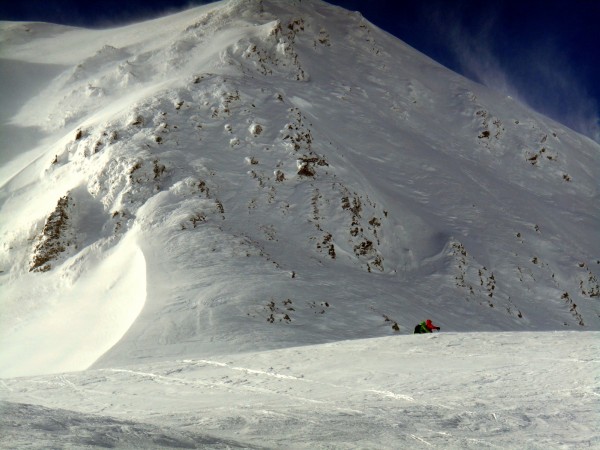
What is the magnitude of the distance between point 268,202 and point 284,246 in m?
4.21

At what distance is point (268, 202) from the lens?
3166 centimetres

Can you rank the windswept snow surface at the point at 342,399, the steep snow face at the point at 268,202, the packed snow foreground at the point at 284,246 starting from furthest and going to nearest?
the steep snow face at the point at 268,202, the packed snow foreground at the point at 284,246, the windswept snow surface at the point at 342,399

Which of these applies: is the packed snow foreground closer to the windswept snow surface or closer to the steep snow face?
the windswept snow surface

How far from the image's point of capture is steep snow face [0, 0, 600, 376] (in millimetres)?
22427

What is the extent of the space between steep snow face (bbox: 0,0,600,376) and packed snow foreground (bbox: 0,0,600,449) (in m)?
0.18

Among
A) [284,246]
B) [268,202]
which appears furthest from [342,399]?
[268,202]

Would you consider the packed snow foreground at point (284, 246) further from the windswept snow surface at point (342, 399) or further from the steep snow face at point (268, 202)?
the steep snow face at point (268, 202)

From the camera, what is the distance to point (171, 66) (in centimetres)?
5081

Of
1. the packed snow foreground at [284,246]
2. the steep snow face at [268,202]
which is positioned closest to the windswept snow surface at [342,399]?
the packed snow foreground at [284,246]

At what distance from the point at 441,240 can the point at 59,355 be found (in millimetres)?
24806

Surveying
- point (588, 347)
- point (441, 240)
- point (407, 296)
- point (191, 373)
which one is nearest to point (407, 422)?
point (191, 373)

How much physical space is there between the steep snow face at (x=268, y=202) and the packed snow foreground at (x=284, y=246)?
7.1 inches

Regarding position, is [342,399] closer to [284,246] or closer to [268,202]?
[284,246]

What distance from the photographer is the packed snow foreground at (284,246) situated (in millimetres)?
7677
